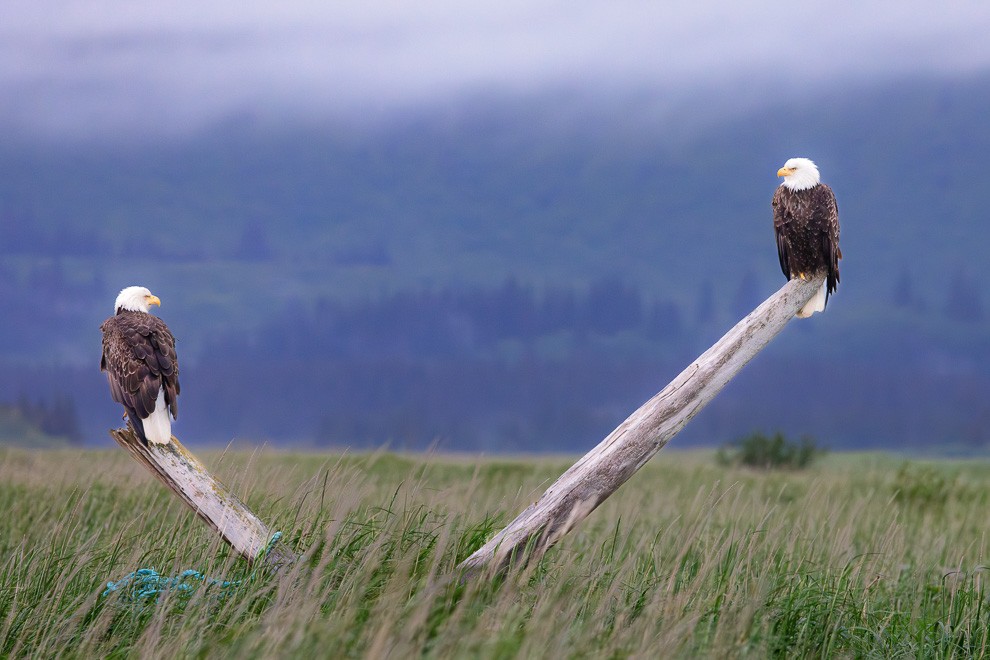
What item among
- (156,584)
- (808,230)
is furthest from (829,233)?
(156,584)

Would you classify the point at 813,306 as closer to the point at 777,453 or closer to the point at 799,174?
the point at 799,174

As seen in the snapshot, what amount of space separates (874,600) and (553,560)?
7.64 ft

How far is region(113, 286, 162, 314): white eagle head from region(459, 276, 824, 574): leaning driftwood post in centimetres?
301

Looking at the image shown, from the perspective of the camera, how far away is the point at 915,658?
604 cm

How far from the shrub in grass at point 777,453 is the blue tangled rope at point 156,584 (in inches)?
818

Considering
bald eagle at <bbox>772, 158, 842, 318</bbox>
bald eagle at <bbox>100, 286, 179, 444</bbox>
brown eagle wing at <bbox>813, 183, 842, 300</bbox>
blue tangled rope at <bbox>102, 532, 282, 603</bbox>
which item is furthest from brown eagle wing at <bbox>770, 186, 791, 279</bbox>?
bald eagle at <bbox>100, 286, 179, 444</bbox>

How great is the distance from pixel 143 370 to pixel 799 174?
512 cm

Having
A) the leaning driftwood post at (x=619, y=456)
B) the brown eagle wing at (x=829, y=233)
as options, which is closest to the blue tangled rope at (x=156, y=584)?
the leaning driftwood post at (x=619, y=456)

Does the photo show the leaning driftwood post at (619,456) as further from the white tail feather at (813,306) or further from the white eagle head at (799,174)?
the white eagle head at (799,174)

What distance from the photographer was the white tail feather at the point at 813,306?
7.05 m

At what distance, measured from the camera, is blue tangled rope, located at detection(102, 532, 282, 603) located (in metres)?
5.64

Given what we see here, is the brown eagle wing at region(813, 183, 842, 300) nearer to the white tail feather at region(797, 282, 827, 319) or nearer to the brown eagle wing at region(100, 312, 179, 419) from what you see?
the white tail feather at region(797, 282, 827, 319)

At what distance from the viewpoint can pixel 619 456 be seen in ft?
19.7

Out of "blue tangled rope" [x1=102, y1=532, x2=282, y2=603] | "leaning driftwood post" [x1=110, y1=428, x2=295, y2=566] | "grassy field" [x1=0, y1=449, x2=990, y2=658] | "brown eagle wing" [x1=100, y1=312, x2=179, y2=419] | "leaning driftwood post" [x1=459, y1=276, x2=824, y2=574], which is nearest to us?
"grassy field" [x1=0, y1=449, x2=990, y2=658]
